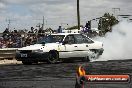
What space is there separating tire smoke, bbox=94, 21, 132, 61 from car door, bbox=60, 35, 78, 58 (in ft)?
6.55

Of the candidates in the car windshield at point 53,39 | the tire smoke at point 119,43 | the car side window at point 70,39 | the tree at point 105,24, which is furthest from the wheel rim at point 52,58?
the tree at point 105,24

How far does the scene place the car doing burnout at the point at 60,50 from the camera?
1906 centimetres

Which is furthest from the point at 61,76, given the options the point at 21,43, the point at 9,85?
the point at 21,43

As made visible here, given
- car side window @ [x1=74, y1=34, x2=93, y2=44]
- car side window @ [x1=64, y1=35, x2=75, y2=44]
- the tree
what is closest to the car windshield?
car side window @ [x1=64, y1=35, x2=75, y2=44]

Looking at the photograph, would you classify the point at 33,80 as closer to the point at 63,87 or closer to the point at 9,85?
the point at 9,85

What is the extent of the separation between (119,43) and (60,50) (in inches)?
196

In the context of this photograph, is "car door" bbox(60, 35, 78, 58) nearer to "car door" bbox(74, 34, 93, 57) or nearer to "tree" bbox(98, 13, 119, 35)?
"car door" bbox(74, 34, 93, 57)

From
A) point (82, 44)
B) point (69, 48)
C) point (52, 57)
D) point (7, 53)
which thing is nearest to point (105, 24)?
point (7, 53)

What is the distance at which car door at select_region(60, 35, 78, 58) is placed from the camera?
19672 millimetres

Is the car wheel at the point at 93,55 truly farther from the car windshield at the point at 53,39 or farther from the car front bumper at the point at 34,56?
the car front bumper at the point at 34,56

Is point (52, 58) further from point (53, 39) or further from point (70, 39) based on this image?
point (70, 39)

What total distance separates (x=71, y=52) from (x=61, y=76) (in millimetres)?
6725

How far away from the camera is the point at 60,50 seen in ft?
64.1

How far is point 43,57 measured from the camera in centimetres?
1905
